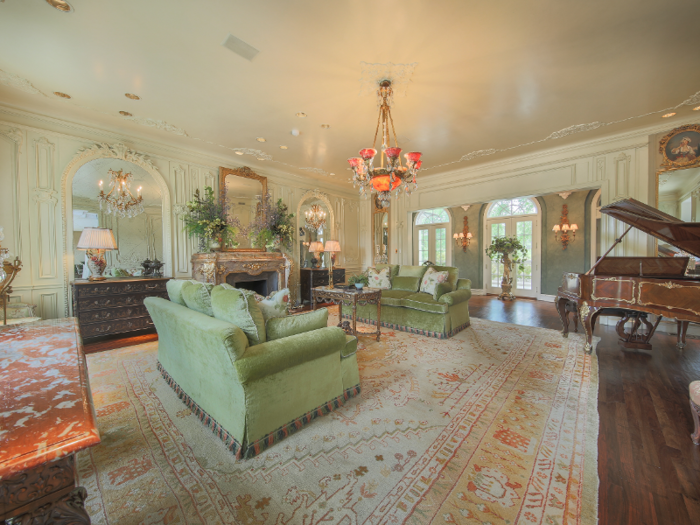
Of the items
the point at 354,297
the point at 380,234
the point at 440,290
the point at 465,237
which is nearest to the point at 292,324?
the point at 354,297

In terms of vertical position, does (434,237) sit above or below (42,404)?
above

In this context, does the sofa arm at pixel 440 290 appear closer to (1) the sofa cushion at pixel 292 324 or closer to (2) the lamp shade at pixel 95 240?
(1) the sofa cushion at pixel 292 324

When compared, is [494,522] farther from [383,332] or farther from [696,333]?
[696,333]

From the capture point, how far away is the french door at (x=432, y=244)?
354 inches

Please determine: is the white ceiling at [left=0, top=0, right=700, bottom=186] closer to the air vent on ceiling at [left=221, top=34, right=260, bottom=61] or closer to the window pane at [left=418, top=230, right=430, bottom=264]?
the air vent on ceiling at [left=221, top=34, right=260, bottom=61]

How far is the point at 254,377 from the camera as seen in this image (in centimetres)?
161

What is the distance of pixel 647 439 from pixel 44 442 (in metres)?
2.85

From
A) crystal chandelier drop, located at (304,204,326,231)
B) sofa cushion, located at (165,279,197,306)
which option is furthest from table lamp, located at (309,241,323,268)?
sofa cushion, located at (165,279,197,306)

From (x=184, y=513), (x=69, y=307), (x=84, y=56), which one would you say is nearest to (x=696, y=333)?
(x=184, y=513)

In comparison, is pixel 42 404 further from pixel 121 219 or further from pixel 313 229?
pixel 313 229

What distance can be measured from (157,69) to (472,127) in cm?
380

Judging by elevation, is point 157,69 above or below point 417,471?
above

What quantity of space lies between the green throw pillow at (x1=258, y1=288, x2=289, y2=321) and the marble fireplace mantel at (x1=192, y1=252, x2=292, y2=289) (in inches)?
119

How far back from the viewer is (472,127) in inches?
161
